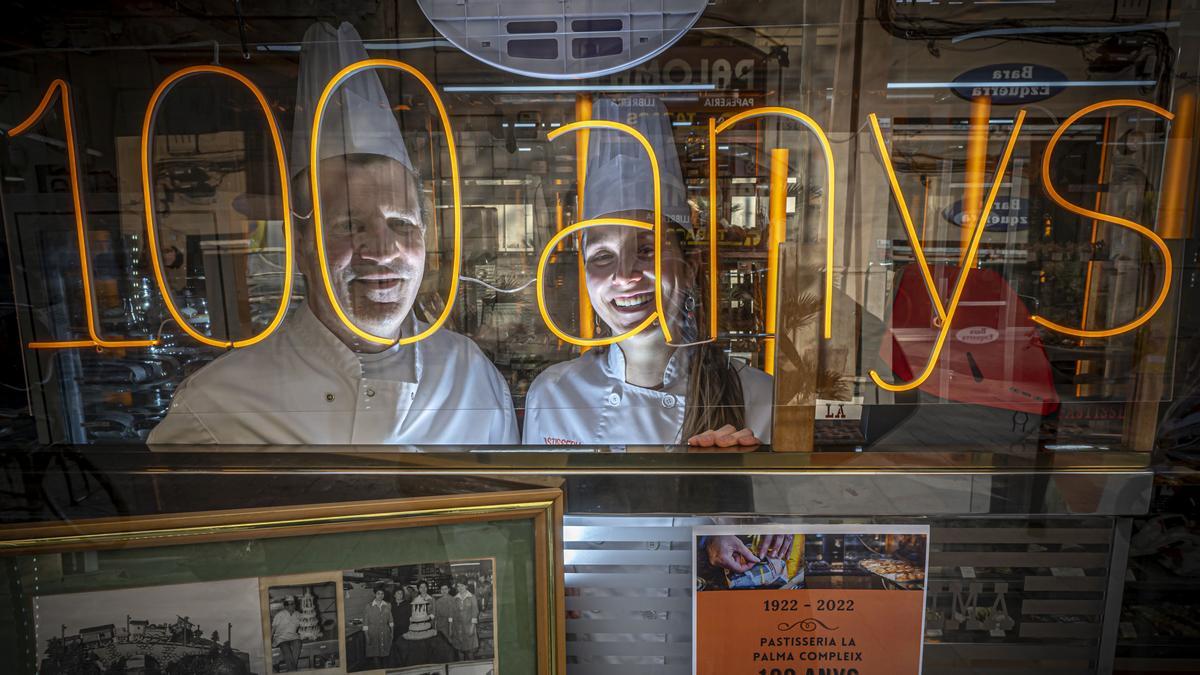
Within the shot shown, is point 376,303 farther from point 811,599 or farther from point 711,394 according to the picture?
point 811,599

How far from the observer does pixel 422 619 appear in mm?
1044

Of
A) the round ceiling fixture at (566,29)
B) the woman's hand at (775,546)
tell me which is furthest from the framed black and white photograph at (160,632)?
the round ceiling fixture at (566,29)

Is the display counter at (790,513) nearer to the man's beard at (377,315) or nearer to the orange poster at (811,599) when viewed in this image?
the orange poster at (811,599)

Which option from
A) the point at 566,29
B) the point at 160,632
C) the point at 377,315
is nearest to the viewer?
the point at 160,632

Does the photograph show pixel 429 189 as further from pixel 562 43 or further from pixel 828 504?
pixel 828 504

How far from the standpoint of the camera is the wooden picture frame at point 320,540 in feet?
3.28

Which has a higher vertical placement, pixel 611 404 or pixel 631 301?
pixel 631 301

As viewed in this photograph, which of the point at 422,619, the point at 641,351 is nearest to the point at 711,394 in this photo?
the point at 641,351

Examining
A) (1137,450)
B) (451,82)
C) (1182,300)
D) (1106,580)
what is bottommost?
(1106,580)

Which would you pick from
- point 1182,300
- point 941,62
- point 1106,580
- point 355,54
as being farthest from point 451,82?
point 1106,580

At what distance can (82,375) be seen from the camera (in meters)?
1.25

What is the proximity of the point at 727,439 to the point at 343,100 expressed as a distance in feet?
3.82

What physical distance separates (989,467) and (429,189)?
142cm

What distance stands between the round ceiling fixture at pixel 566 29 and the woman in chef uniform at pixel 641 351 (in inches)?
4.0
